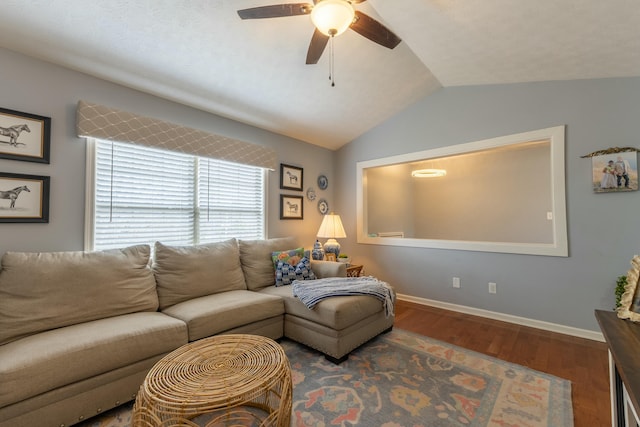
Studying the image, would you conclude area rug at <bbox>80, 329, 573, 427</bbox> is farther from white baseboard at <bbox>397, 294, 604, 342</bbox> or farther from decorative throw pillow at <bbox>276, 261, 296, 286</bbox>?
white baseboard at <bbox>397, 294, 604, 342</bbox>

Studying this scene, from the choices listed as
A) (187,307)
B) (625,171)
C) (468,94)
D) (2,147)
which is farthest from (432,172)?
(2,147)

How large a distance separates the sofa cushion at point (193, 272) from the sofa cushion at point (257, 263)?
120 millimetres

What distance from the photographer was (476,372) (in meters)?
2.11

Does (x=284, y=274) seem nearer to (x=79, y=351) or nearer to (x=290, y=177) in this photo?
(x=290, y=177)

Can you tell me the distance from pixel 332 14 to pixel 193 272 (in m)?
2.29

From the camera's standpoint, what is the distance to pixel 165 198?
2891mm

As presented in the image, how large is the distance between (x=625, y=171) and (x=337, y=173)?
10.8 feet

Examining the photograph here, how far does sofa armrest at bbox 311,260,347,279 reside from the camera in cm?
313

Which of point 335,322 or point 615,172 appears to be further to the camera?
point 615,172

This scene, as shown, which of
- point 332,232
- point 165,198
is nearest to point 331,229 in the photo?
point 332,232

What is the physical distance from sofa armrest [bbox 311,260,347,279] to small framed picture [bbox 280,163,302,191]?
1.31 m

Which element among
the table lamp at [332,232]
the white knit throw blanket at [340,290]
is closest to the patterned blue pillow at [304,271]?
the white knit throw blanket at [340,290]

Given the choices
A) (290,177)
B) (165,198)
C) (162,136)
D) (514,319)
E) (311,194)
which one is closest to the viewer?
(162,136)

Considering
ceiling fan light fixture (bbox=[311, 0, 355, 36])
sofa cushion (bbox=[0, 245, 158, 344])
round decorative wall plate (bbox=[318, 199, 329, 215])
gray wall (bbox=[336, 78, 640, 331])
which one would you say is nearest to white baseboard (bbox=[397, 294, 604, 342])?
gray wall (bbox=[336, 78, 640, 331])
